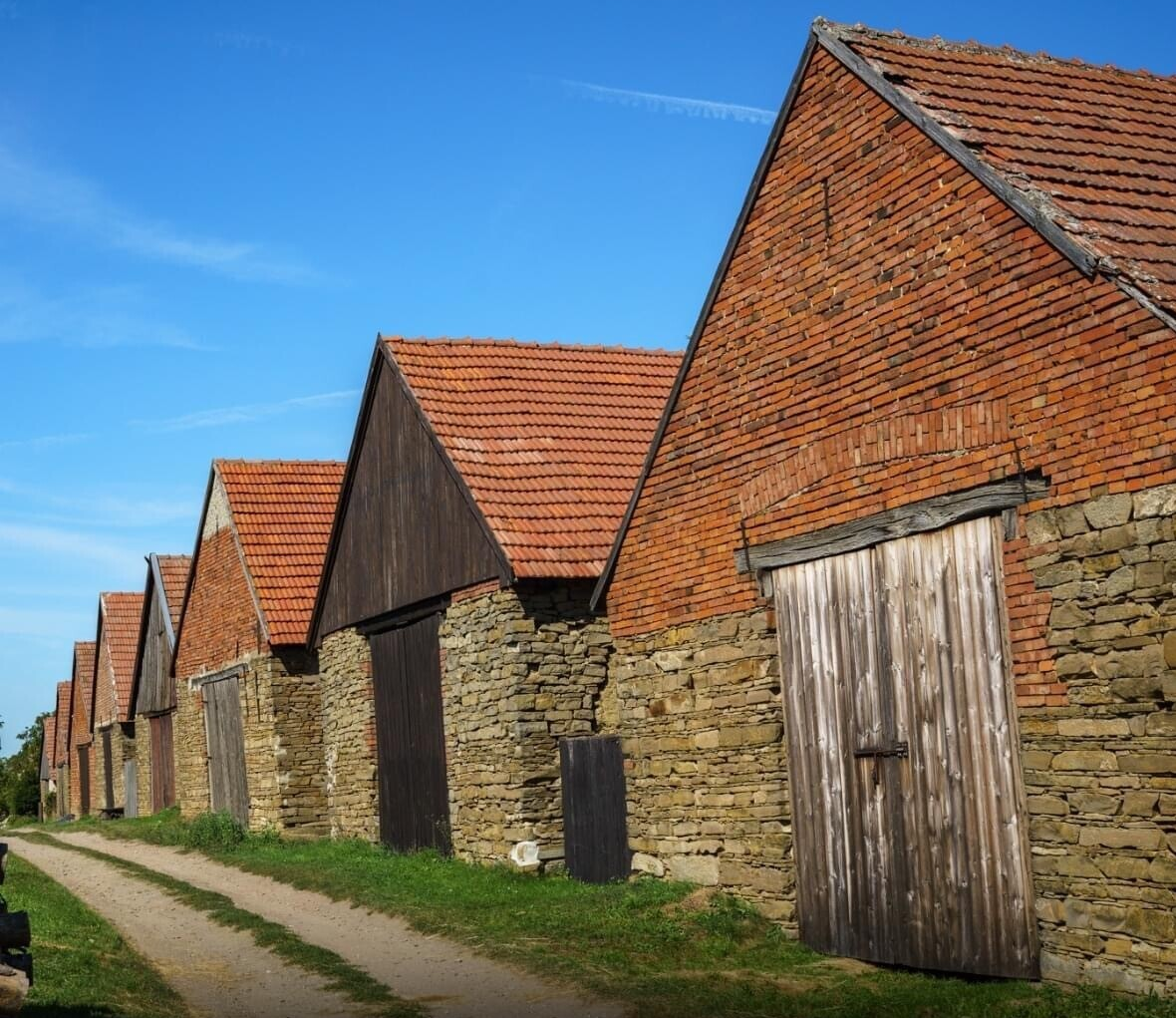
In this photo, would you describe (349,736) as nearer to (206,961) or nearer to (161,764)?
(206,961)

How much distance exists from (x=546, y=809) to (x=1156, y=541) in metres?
9.28

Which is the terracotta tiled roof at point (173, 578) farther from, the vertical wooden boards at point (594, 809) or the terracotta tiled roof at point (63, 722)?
the terracotta tiled roof at point (63, 722)

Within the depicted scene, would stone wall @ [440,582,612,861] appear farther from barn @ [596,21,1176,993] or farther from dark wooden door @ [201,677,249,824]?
dark wooden door @ [201,677,249,824]

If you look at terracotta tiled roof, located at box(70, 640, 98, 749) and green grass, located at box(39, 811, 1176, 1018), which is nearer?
green grass, located at box(39, 811, 1176, 1018)

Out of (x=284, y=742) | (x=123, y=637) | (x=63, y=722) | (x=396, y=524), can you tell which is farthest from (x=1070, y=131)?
(x=63, y=722)

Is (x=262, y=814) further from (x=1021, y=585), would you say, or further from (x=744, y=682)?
(x=1021, y=585)

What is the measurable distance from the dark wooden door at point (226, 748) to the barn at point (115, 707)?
39.6 ft

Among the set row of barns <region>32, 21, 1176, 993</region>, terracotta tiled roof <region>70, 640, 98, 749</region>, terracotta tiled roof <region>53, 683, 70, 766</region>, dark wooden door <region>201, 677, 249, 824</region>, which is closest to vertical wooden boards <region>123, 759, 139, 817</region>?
terracotta tiled roof <region>70, 640, 98, 749</region>

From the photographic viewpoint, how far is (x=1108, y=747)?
8.54 meters

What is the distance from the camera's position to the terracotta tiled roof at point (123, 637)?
3897cm

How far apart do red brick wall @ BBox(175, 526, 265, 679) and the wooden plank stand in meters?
14.2

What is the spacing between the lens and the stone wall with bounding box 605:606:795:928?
38.2 feet

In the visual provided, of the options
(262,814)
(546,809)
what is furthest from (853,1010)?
(262,814)

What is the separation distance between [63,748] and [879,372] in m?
48.3
